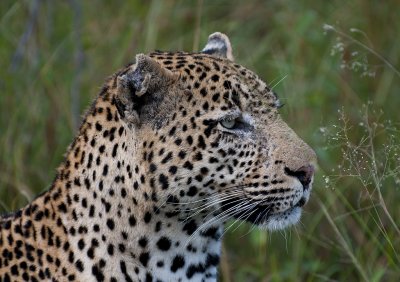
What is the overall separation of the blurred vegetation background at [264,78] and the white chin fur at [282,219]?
1415 millimetres

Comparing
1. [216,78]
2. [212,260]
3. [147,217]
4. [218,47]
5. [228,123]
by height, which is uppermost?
[218,47]

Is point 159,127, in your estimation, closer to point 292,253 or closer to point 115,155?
point 115,155

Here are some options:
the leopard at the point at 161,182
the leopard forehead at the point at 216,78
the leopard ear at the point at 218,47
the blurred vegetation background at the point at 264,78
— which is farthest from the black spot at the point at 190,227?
the blurred vegetation background at the point at 264,78

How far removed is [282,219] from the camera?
5.85 metres

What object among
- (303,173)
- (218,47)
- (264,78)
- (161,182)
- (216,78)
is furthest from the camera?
(264,78)

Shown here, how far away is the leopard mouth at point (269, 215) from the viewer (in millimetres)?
5805

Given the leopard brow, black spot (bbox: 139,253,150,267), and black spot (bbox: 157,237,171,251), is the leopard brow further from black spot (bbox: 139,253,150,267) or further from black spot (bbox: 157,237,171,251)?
black spot (bbox: 139,253,150,267)

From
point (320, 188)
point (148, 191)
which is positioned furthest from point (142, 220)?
point (320, 188)

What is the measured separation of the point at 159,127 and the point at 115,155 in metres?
0.26

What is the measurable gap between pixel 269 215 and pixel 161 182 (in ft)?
2.01

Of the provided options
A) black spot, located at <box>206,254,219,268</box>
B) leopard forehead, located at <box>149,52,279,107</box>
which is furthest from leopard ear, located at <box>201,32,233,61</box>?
black spot, located at <box>206,254,219,268</box>

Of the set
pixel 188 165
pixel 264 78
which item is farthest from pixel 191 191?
pixel 264 78

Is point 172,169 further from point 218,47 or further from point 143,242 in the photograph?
point 218,47

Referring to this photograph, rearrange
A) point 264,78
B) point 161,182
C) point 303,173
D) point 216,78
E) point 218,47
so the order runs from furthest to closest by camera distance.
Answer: point 264,78 < point 218,47 < point 216,78 < point 303,173 < point 161,182
